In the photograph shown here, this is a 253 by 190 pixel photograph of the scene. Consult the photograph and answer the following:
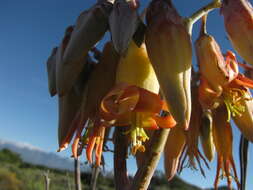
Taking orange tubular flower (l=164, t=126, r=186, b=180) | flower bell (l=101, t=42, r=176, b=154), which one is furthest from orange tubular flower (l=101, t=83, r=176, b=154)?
orange tubular flower (l=164, t=126, r=186, b=180)

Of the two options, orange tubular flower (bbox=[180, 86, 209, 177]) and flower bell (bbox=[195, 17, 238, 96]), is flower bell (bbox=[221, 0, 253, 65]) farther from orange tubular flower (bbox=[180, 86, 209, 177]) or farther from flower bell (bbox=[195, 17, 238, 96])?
orange tubular flower (bbox=[180, 86, 209, 177])

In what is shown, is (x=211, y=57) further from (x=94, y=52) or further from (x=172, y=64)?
(x=94, y=52)

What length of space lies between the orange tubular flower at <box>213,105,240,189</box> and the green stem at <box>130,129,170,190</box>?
7.7 inches

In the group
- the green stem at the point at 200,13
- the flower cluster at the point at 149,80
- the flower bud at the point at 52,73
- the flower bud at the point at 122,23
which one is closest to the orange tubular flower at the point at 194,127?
the flower cluster at the point at 149,80

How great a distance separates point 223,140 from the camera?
3.90 feet

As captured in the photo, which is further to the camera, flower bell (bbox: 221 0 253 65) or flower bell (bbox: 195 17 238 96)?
flower bell (bbox: 195 17 238 96)

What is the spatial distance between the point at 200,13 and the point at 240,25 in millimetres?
193

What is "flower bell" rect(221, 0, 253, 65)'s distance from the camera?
3.28 feet

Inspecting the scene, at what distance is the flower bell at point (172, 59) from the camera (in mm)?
890

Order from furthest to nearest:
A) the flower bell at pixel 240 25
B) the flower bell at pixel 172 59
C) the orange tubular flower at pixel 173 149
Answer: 1. the orange tubular flower at pixel 173 149
2. the flower bell at pixel 240 25
3. the flower bell at pixel 172 59

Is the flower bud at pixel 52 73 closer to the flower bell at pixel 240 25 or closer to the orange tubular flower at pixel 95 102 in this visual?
the orange tubular flower at pixel 95 102

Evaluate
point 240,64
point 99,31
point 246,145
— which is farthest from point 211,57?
point 246,145

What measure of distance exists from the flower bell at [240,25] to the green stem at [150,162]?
324 millimetres

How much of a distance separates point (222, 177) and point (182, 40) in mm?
587
